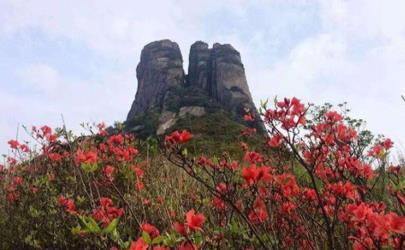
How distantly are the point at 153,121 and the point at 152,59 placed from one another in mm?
19489

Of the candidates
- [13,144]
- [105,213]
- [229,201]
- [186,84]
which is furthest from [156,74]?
[229,201]

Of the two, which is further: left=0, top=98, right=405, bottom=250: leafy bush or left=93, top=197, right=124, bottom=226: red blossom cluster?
left=93, top=197, right=124, bottom=226: red blossom cluster

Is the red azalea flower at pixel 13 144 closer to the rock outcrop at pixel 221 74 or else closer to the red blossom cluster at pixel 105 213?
the red blossom cluster at pixel 105 213

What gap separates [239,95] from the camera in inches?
2210

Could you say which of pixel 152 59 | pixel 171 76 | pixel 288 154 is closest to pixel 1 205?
pixel 288 154

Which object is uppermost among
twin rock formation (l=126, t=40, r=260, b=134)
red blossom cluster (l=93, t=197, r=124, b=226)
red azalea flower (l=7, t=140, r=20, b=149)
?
twin rock formation (l=126, t=40, r=260, b=134)

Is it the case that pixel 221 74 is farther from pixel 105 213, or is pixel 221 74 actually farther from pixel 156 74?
pixel 105 213

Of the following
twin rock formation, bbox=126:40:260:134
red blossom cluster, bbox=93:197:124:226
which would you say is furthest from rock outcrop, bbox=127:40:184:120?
red blossom cluster, bbox=93:197:124:226

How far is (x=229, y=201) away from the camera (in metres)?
2.00

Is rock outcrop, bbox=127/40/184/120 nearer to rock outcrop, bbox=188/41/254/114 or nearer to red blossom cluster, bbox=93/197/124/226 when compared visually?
rock outcrop, bbox=188/41/254/114

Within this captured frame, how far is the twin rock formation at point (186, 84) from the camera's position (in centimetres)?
5172

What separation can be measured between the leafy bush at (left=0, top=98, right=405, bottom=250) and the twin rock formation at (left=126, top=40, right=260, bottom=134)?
41.8 meters

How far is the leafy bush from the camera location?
6.46 ft

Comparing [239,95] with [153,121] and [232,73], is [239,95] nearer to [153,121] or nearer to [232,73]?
[232,73]
